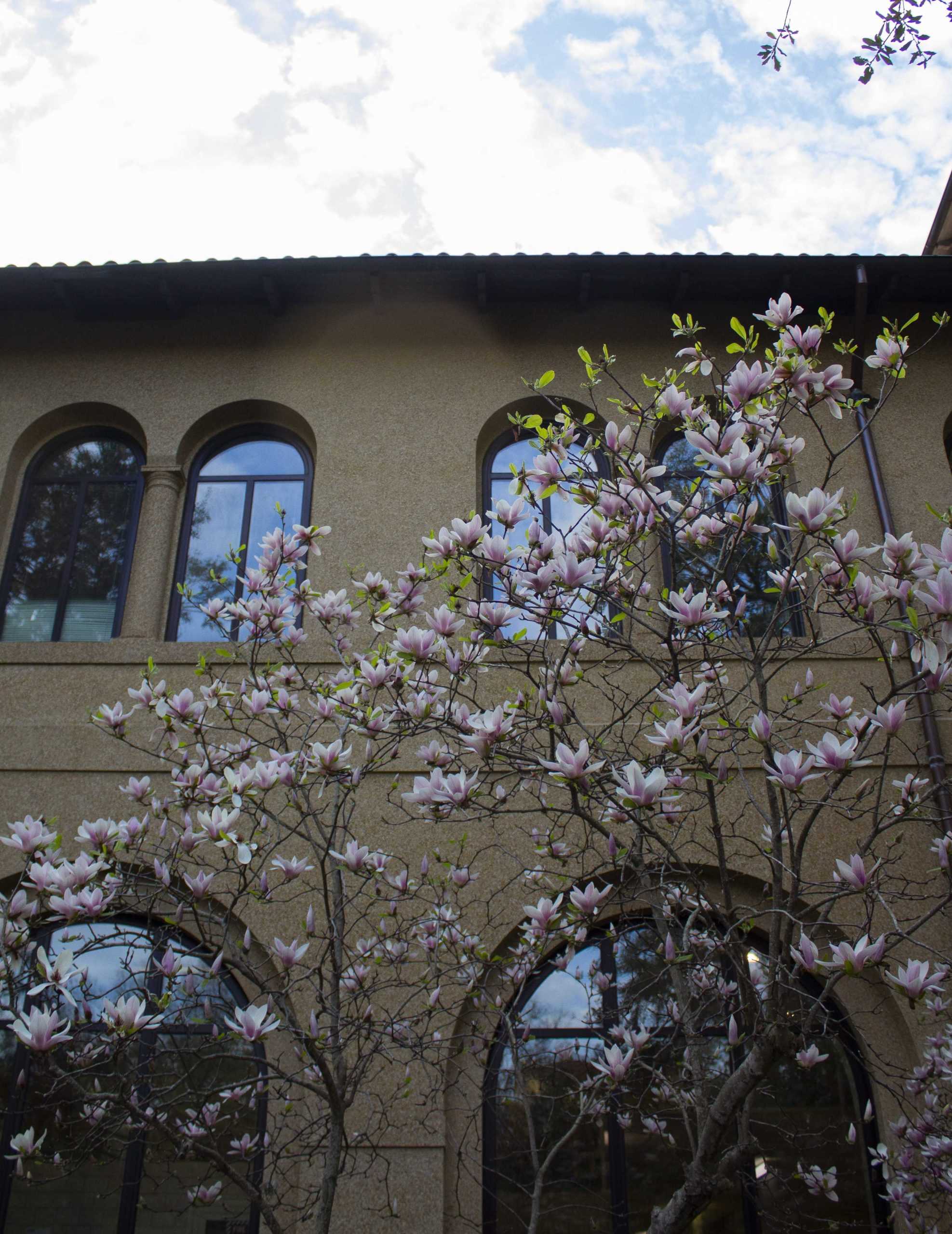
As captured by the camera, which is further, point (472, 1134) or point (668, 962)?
point (472, 1134)

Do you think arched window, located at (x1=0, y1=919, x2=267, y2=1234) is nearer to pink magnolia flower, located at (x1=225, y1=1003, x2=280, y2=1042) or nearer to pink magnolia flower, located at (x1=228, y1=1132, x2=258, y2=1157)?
pink magnolia flower, located at (x1=228, y1=1132, x2=258, y2=1157)

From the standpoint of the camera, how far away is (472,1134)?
16.6 ft

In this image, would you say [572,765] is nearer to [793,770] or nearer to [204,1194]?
[793,770]

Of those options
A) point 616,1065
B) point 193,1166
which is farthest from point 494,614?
point 193,1166

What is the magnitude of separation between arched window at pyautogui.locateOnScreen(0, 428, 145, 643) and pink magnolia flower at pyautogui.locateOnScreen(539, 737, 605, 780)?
4.41m

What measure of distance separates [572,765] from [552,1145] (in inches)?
127

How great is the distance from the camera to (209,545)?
6.78 metres

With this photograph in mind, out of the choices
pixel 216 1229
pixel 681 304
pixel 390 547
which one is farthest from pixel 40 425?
pixel 216 1229

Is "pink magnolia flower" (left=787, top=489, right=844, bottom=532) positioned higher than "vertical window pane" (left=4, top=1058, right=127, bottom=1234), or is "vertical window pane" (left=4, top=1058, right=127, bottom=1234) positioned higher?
"pink magnolia flower" (left=787, top=489, right=844, bottom=532)

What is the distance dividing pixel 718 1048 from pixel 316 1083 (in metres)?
2.25

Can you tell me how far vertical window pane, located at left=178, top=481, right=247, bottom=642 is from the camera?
654 centimetres

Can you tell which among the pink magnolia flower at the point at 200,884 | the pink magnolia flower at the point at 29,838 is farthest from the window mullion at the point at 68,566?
the pink magnolia flower at the point at 200,884

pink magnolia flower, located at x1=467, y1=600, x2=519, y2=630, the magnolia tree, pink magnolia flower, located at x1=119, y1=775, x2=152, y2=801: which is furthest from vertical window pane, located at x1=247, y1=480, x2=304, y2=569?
pink magnolia flower, located at x1=467, y1=600, x2=519, y2=630

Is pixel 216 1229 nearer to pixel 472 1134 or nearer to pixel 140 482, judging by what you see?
pixel 472 1134
